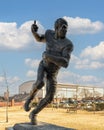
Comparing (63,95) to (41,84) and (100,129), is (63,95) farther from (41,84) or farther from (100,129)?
(41,84)

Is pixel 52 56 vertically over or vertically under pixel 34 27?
under

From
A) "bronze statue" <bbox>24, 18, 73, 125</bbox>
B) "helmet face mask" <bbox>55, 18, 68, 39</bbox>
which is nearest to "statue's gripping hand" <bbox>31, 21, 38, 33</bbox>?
"bronze statue" <bbox>24, 18, 73, 125</bbox>

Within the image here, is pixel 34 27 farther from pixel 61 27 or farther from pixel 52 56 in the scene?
pixel 52 56

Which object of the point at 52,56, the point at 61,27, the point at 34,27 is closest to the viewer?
the point at 52,56

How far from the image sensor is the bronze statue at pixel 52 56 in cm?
827

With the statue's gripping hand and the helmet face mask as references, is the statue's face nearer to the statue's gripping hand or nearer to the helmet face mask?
the helmet face mask

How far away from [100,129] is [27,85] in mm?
73850

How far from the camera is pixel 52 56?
27.1 feet

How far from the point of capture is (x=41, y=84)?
8828mm

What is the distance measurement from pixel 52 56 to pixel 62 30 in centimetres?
65

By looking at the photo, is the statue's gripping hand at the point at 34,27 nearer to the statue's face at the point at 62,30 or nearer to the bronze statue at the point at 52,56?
the bronze statue at the point at 52,56

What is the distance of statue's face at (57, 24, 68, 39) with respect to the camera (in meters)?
8.45

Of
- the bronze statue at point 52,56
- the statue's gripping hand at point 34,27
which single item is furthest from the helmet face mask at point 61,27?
the statue's gripping hand at point 34,27

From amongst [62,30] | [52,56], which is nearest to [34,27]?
[62,30]
